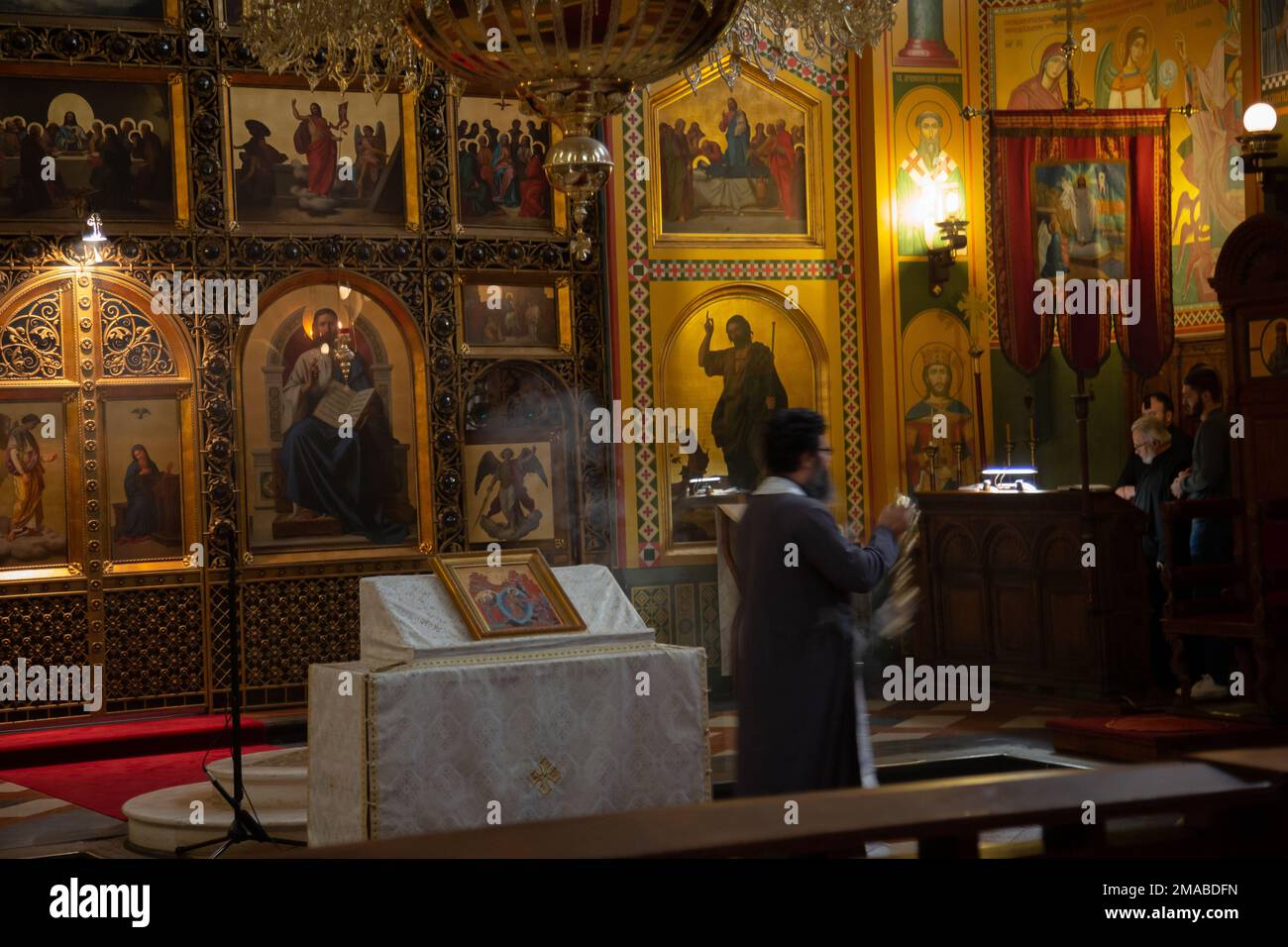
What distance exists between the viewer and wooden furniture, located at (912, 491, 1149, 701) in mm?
10062

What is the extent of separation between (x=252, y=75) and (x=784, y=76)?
12.8ft

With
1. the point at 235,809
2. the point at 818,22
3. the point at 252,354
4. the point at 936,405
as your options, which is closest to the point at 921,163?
the point at 936,405

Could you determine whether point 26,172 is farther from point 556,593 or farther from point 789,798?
point 789,798

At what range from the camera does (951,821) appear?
2.66 meters

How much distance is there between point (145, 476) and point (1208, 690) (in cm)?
705

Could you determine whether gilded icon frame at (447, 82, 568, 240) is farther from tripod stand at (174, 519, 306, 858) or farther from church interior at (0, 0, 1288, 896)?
tripod stand at (174, 519, 306, 858)

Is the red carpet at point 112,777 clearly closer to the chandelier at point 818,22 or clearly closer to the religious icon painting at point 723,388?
the religious icon painting at point 723,388

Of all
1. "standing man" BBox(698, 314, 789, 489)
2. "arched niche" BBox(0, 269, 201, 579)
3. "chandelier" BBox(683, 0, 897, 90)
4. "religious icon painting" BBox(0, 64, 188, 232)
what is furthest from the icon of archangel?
"chandelier" BBox(683, 0, 897, 90)

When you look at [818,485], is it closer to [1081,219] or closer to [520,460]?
[520,460]

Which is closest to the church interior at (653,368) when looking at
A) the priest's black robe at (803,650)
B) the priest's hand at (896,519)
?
the priest's black robe at (803,650)

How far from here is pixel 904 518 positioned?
4.86 metres

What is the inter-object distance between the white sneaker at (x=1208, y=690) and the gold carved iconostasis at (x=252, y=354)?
163 inches

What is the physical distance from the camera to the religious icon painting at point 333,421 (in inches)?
415
